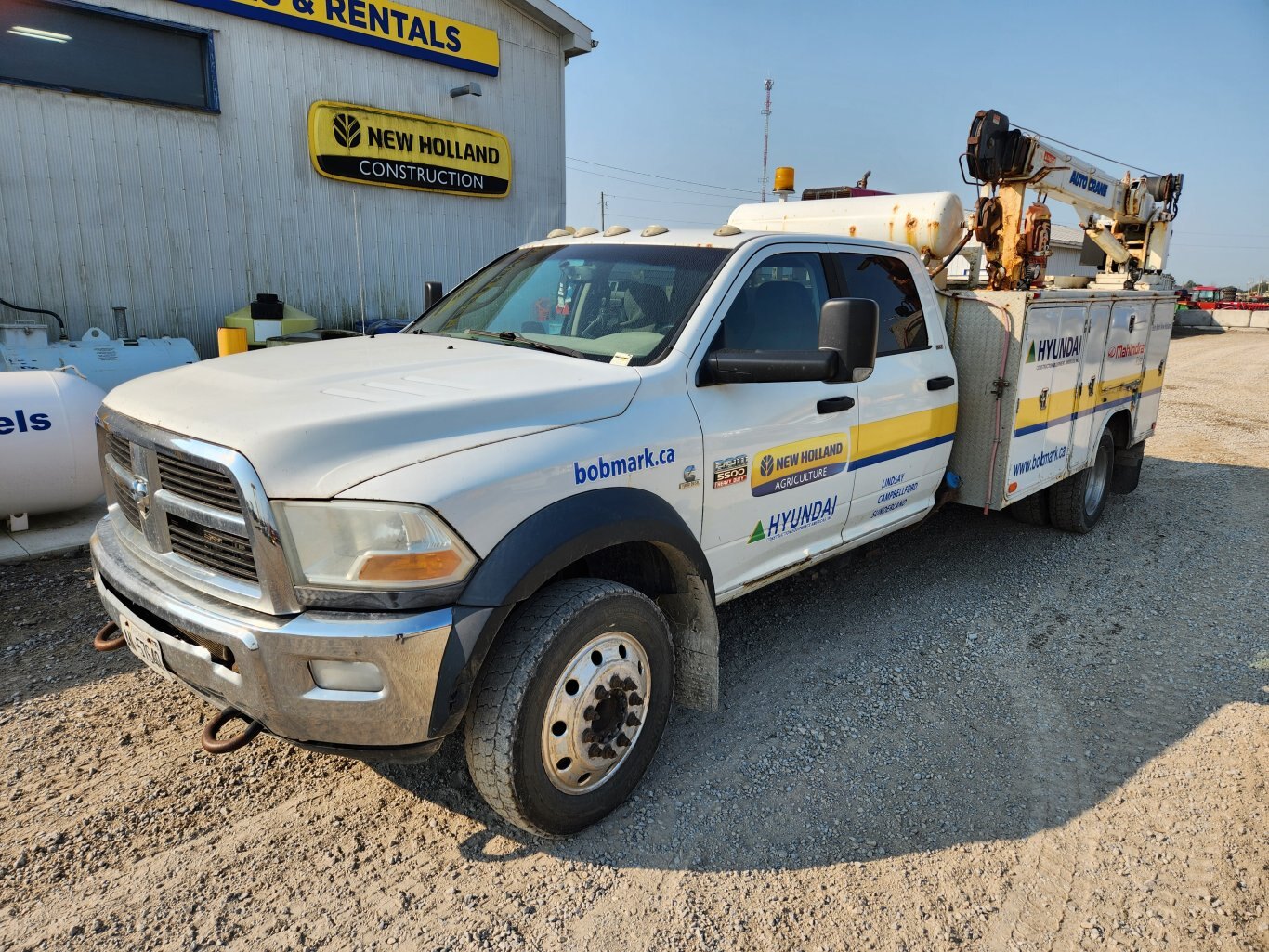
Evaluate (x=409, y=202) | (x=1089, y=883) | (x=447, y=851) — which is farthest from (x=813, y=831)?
(x=409, y=202)

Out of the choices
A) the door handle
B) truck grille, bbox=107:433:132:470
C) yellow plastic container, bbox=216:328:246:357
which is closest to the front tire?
the door handle

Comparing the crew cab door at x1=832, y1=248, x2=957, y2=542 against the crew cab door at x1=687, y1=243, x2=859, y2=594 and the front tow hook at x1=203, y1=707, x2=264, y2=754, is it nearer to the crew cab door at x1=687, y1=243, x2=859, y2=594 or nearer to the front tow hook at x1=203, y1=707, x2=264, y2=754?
the crew cab door at x1=687, y1=243, x2=859, y2=594

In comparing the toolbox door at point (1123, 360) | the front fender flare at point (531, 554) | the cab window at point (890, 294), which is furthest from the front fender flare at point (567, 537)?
the toolbox door at point (1123, 360)

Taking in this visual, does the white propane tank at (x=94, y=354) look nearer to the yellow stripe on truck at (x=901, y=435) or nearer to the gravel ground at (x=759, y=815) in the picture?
the gravel ground at (x=759, y=815)

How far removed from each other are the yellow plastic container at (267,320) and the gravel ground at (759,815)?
183 inches

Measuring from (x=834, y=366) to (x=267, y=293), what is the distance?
28.0 feet

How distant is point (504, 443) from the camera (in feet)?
8.32

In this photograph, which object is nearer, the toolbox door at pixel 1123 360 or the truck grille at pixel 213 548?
the truck grille at pixel 213 548

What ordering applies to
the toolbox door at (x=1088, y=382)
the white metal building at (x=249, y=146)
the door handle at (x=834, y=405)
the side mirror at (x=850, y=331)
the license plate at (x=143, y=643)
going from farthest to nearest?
1. the white metal building at (x=249, y=146)
2. the toolbox door at (x=1088, y=382)
3. the door handle at (x=834, y=405)
4. the side mirror at (x=850, y=331)
5. the license plate at (x=143, y=643)

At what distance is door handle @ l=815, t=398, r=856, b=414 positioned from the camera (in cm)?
362

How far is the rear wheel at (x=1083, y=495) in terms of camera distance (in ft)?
20.0

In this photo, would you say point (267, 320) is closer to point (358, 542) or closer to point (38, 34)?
point (38, 34)

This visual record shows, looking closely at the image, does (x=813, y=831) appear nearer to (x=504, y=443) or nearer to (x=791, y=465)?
(x=791, y=465)

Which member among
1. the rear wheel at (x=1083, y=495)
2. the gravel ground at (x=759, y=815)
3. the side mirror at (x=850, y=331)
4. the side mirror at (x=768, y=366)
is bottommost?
the gravel ground at (x=759, y=815)
